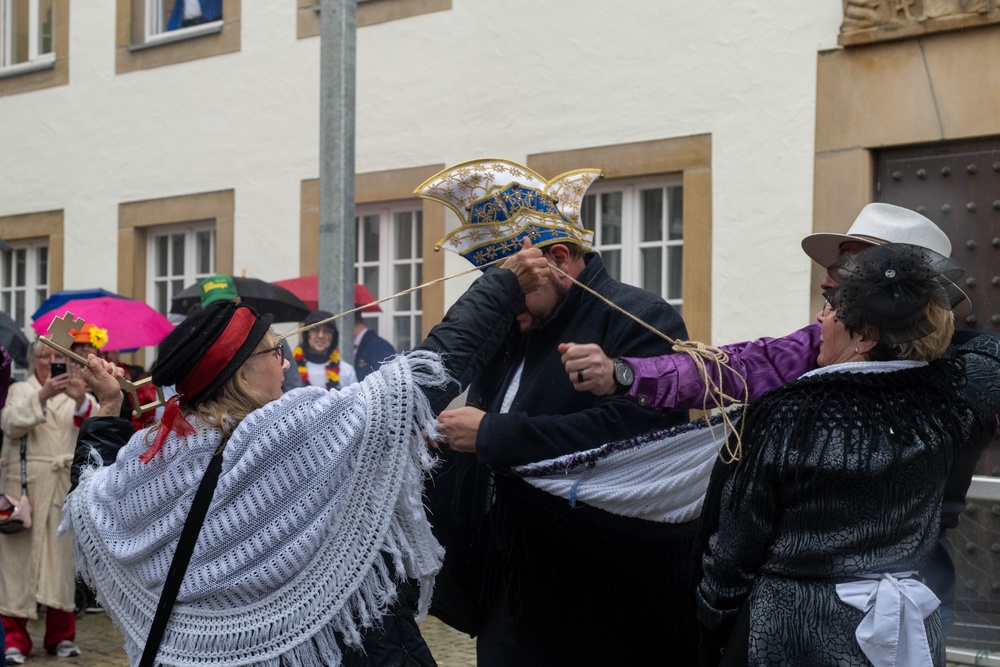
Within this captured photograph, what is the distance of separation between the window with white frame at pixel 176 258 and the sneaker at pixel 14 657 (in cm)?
546

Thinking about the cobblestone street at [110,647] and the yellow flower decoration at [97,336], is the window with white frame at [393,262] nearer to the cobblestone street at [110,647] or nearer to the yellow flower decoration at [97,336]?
the cobblestone street at [110,647]

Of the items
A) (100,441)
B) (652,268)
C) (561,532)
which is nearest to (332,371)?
(652,268)

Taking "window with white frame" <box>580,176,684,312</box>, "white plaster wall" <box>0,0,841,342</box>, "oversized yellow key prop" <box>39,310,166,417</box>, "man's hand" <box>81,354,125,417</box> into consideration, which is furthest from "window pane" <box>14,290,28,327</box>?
"man's hand" <box>81,354,125,417</box>

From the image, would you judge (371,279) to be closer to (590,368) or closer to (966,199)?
(966,199)

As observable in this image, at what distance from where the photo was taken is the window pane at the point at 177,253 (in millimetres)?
12602

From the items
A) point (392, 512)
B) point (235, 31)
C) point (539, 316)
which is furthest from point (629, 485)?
point (235, 31)

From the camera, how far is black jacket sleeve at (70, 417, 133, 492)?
3150 millimetres

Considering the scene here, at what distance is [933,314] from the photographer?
2779mm

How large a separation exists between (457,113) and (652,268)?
202cm

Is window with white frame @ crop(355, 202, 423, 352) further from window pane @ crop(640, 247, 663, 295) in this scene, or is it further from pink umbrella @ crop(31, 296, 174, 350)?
pink umbrella @ crop(31, 296, 174, 350)

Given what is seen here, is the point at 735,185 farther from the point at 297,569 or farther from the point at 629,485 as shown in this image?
the point at 297,569

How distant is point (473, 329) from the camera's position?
3.05 meters

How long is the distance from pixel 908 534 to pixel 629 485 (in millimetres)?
873

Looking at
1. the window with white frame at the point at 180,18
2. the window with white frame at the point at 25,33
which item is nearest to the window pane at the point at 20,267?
the window with white frame at the point at 25,33
